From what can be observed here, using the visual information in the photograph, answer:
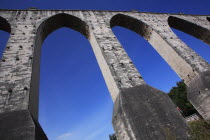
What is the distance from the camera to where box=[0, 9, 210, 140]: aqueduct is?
351 centimetres

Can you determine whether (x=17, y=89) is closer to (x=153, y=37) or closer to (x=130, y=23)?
(x=153, y=37)

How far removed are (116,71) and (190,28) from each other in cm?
904

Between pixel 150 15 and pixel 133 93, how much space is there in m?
8.04

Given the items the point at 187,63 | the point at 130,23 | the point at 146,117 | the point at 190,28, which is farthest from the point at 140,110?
the point at 190,28

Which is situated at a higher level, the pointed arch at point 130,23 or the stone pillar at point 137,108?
the pointed arch at point 130,23

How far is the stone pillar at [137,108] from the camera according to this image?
3.50 m

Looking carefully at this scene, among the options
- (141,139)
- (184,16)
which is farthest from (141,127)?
(184,16)

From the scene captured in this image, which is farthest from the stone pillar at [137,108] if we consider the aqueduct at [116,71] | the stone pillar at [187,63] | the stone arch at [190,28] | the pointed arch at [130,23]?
the stone arch at [190,28]

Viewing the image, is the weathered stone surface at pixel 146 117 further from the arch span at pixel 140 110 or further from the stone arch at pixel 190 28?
the stone arch at pixel 190 28

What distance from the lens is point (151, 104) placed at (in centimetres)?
→ 411

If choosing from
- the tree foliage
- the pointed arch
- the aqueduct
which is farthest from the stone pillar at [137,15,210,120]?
the tree foliage

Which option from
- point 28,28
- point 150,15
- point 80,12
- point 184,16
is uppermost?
point 80,12

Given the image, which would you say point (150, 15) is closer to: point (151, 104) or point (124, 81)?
point (124, 81)

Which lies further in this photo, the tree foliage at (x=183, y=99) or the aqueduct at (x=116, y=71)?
the tree foliage at (x=183, y=99)
